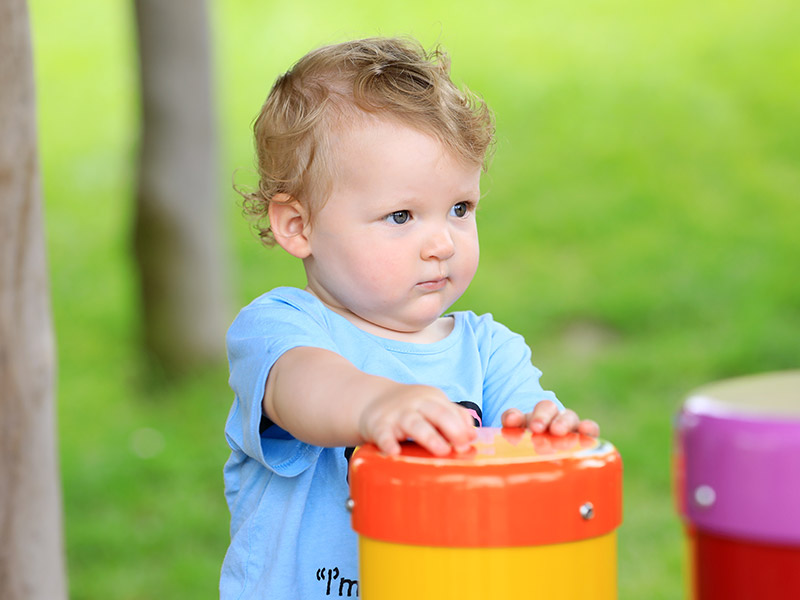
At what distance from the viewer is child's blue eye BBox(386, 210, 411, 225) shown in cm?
161

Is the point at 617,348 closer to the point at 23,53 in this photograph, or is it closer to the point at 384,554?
the point at 23,53

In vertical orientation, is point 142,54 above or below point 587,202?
above

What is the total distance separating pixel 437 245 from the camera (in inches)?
63.2

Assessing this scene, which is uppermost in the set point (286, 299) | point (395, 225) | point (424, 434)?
point (395, 225)

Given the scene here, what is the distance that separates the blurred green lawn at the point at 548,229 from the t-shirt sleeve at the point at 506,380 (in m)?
2.28

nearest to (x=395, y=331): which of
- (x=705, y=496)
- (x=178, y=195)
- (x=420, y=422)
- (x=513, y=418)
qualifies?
(x=513, y=418)

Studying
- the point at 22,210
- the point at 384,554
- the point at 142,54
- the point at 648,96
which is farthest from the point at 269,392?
the point at 648,96

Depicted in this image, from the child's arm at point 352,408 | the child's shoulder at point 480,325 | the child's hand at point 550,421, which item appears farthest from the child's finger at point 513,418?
the child's shoulder at point 480,325

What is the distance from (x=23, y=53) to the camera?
229cm

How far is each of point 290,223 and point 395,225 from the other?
0.21m

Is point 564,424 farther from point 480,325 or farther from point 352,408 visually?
point 480,325

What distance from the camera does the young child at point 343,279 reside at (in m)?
1.59

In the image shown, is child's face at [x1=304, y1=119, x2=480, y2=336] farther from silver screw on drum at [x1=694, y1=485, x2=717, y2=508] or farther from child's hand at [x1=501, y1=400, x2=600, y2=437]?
silver screw on drum at [x1=694, y1=485, x2=717, y2=508]

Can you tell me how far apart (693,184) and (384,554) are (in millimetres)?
5433
